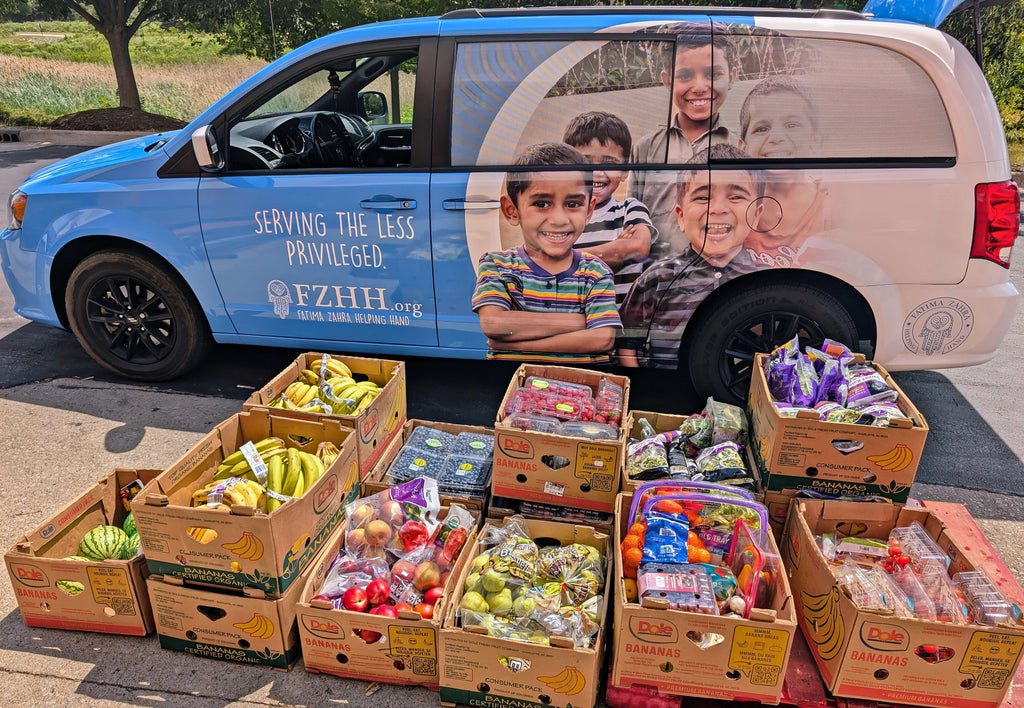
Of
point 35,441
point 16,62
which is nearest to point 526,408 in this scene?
point 35,441

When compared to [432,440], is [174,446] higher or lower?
lower

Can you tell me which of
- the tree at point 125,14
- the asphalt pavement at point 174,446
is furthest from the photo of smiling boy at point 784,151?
the tree at point 125,14

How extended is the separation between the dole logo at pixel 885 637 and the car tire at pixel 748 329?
1858 mm

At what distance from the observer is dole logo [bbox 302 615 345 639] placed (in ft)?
8.57

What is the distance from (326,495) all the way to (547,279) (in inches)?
68.0

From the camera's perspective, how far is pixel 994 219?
3.61m

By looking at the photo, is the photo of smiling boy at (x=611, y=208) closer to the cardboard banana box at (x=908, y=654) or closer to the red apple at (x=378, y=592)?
the cardboard banana box at (x=908, y=654)

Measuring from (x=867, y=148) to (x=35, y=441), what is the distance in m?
4.82

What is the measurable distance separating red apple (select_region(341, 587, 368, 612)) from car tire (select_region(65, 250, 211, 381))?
257 centimetres

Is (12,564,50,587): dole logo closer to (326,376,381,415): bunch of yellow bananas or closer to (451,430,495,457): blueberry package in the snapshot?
(326,376,381,415): bunch of yellow bananas

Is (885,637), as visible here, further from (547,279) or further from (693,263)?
(547,279)

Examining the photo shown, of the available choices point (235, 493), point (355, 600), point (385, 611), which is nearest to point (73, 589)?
point (235, 493)

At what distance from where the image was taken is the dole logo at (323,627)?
2.61 metres

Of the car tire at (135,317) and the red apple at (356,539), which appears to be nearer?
the red apple at (356,539)
